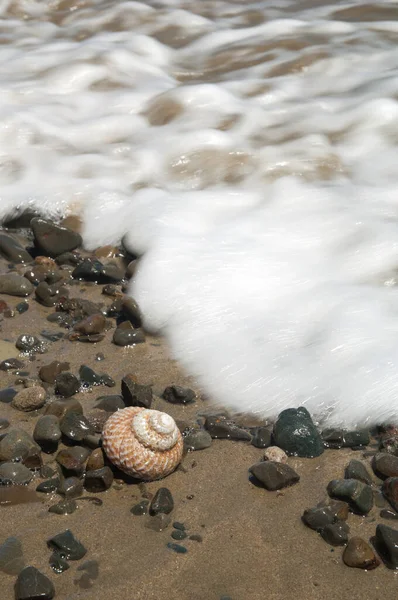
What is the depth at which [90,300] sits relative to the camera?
370 cm

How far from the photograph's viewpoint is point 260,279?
12.0 ft

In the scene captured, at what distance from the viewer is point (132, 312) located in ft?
11.5

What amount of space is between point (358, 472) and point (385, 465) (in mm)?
97

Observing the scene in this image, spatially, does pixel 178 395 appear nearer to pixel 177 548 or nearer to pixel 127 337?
pixel 127 337

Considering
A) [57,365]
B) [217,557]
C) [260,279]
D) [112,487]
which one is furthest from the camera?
[260,279]

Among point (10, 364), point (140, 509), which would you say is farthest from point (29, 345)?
point (140, 509)

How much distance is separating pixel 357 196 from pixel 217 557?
108 inches

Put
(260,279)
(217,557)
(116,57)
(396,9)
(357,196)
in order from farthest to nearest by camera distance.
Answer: (396,9)
(116,57)
(357,196)
(260,279)
(217,557)

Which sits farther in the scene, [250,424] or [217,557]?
[250,424]

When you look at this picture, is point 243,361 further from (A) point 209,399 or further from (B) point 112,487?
(B) point 112,487

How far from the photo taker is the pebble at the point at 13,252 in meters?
3.98

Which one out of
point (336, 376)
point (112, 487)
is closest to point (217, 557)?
point (112, 487)

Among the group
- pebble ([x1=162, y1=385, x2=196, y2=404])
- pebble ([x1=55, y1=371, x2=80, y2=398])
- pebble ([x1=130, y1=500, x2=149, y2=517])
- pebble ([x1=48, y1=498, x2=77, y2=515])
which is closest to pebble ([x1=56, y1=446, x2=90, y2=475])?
pebble ([x1=48, y1=498, x2=77, y2=515])

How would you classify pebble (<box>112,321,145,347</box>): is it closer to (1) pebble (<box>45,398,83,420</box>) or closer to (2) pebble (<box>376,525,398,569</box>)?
(1) pebble (<box>45,398,83,420</box>)
